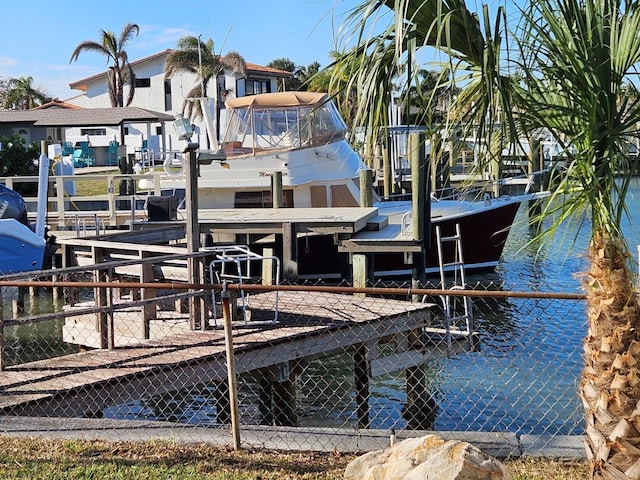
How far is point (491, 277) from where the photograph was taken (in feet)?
74.9

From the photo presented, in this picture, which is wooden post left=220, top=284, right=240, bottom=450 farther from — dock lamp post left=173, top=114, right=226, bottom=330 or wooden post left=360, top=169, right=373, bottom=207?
wooden post left=360, top=169, right=373, bottom=207

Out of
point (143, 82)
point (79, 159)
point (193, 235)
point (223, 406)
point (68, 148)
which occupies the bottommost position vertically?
point (223, 406)

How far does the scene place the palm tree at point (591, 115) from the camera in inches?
170

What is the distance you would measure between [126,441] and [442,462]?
264 cm

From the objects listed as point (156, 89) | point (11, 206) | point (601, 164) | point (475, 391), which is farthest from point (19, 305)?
point (156, 89)

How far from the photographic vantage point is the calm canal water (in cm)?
1149

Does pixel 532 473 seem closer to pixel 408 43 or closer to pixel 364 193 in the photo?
pixel 408 43

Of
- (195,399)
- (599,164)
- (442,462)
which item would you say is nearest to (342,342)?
(195,399)

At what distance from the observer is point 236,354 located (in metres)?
9.20

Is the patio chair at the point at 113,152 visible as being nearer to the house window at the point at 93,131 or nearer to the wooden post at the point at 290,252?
the house window at the point at 93,131

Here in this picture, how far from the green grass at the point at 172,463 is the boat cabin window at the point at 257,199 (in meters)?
15.2

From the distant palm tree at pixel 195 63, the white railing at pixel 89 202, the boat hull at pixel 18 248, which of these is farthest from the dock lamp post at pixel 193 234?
the distant palm tree at pixel 195 63

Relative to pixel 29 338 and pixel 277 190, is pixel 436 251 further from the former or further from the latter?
pixel 29 338

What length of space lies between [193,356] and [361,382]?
3049 millimetres
